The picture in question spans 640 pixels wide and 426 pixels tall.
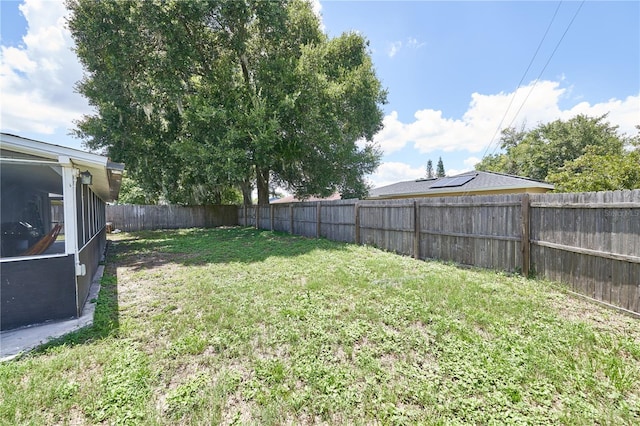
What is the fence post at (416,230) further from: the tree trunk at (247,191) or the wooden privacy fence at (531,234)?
the tree trunk at (247,191)

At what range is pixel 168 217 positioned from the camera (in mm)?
16938

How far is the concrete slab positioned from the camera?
2.83m

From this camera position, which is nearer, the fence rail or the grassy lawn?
the grassy lawn

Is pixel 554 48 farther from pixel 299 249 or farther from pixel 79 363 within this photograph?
pixel 79 363

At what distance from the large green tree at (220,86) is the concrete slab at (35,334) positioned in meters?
7.46

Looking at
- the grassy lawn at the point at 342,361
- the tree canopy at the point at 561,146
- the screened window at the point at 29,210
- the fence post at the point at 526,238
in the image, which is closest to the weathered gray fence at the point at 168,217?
the screened window at the point at 29,210

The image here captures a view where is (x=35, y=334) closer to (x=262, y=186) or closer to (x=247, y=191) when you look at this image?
(x=262, y=186)

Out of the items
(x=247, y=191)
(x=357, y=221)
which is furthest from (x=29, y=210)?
(x=247, y=191)

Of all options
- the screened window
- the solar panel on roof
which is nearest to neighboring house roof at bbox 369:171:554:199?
the solar panel on roof

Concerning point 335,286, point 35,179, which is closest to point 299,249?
point 335,286

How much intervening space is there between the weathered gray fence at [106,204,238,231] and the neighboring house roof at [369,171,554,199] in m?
10.7

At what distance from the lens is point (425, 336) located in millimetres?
2885

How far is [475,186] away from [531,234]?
327 inches

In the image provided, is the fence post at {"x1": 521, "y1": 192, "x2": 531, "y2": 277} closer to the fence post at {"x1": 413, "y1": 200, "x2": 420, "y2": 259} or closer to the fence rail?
the fence rail
